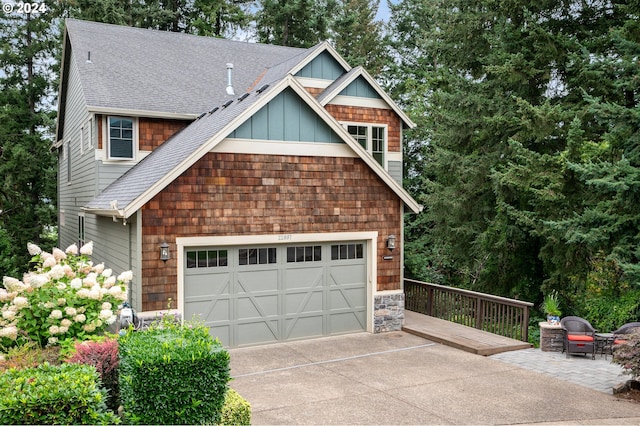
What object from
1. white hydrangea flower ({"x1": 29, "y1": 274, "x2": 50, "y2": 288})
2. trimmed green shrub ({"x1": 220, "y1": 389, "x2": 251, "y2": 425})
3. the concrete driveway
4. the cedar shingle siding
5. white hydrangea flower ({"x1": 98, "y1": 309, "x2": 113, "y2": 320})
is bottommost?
the concrete driveway

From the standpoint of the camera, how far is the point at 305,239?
38.2 feet

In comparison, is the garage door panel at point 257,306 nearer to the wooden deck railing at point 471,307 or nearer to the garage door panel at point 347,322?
the garage door panel at point 347,322

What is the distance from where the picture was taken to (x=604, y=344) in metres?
10.5

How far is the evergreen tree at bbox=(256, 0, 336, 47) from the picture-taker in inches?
1162

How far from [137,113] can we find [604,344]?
1166 centimetres

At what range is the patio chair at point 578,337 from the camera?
33.4 ft

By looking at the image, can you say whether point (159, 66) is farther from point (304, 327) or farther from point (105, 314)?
point (105, 314)

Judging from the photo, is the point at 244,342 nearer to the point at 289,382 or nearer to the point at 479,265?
the point at 289,382

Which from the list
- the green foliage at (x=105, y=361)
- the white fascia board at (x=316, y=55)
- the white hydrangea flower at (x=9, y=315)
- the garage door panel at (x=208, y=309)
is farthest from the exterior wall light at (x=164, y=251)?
the white fascia board at (x=316, y=55)

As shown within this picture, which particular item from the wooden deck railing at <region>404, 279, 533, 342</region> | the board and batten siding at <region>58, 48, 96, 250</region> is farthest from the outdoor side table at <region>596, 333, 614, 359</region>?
the board and batten siding at <region>58, 48, 96, 250</region>

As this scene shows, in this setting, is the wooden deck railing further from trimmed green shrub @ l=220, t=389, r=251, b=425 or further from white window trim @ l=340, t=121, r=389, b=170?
trimmed green shrub @ l=220, t=389, r=251, b=425

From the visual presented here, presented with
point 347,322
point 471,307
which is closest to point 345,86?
point 347,322

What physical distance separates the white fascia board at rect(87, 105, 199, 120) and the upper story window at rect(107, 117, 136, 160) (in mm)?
288

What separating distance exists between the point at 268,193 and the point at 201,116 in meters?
4.28
